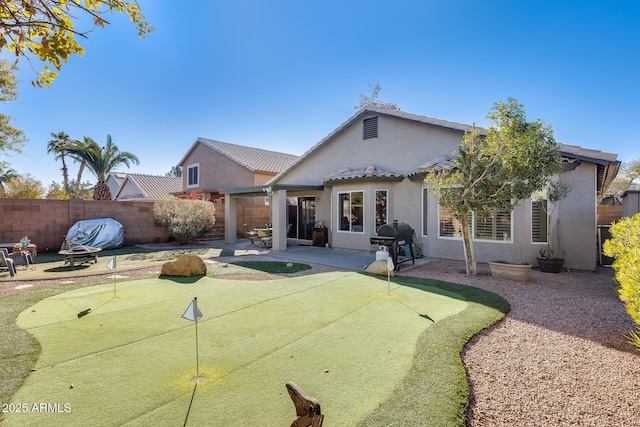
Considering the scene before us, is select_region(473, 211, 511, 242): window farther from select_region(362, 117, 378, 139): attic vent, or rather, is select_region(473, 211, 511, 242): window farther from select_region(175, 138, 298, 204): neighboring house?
select_region(175, 138, 298, 204): neighboring house

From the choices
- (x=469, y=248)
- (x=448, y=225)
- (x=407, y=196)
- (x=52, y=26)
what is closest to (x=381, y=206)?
(x=407, y=196)

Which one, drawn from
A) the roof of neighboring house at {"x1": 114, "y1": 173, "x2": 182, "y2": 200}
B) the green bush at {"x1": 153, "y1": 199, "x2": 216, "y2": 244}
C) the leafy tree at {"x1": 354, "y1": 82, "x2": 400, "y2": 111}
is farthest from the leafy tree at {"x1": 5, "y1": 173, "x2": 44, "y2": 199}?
the leafy tree at {"x1": 354, "y1": 82, "x2": 400, "y2": 111}

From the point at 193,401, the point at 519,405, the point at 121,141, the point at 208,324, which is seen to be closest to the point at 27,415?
the point at 193,401

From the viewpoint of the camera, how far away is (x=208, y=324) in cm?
542

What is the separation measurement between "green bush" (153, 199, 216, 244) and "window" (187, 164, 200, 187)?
12606 mm

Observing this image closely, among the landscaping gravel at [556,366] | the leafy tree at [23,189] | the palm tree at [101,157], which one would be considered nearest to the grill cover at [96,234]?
the leafy tree at [23,189]

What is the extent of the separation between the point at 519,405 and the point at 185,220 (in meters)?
17.2

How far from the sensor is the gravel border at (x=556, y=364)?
10.2 ft

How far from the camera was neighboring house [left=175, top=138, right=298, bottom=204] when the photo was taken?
25531 mm

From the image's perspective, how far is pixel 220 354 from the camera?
424 centimetres

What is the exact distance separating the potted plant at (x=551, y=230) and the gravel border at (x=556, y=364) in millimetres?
2252

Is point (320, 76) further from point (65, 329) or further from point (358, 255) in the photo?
point (65, 329)

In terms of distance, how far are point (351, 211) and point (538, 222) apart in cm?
749

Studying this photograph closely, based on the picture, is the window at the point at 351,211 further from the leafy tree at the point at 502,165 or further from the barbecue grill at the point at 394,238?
the leafy tree at the point at 502,165
